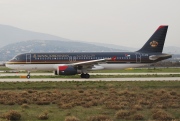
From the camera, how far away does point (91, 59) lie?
40062 mm

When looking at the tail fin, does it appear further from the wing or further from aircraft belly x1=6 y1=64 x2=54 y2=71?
aircraft belly x1=6 y1=64 x2=54 y2=71

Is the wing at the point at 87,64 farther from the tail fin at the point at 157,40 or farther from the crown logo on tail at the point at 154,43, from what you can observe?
the crown logo on tail at the point at 154,43

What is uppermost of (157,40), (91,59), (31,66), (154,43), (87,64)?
(157,40)

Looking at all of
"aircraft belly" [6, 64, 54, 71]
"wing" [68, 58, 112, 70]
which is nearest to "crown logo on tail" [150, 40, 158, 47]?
"wing" [68, 58, 112, 70]

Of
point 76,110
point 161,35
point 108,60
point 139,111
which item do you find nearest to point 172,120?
point 139,111

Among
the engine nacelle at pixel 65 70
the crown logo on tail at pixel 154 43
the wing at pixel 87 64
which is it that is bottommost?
the engine nacelle at pixel 65 70

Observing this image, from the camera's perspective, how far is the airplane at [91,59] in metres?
39.0

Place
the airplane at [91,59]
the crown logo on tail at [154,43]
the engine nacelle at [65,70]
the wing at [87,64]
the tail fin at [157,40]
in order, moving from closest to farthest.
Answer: the engine nacelle at [65,70], the wing at [87,64], the airplane at [91,59], the tail fin at [157,40], the crown logo on tail at [154,43]

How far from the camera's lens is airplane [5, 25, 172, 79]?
3897 centimetres

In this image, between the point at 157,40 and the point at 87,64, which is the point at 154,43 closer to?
the point at 157,40


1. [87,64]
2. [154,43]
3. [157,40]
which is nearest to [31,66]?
[87,64]

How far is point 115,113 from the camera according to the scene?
556 inches

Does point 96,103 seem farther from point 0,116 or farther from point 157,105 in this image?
point 0,116

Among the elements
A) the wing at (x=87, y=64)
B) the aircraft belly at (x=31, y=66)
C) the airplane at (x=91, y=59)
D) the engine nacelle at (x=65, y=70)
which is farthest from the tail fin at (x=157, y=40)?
the aircraft belly at (x=31, y=66)
